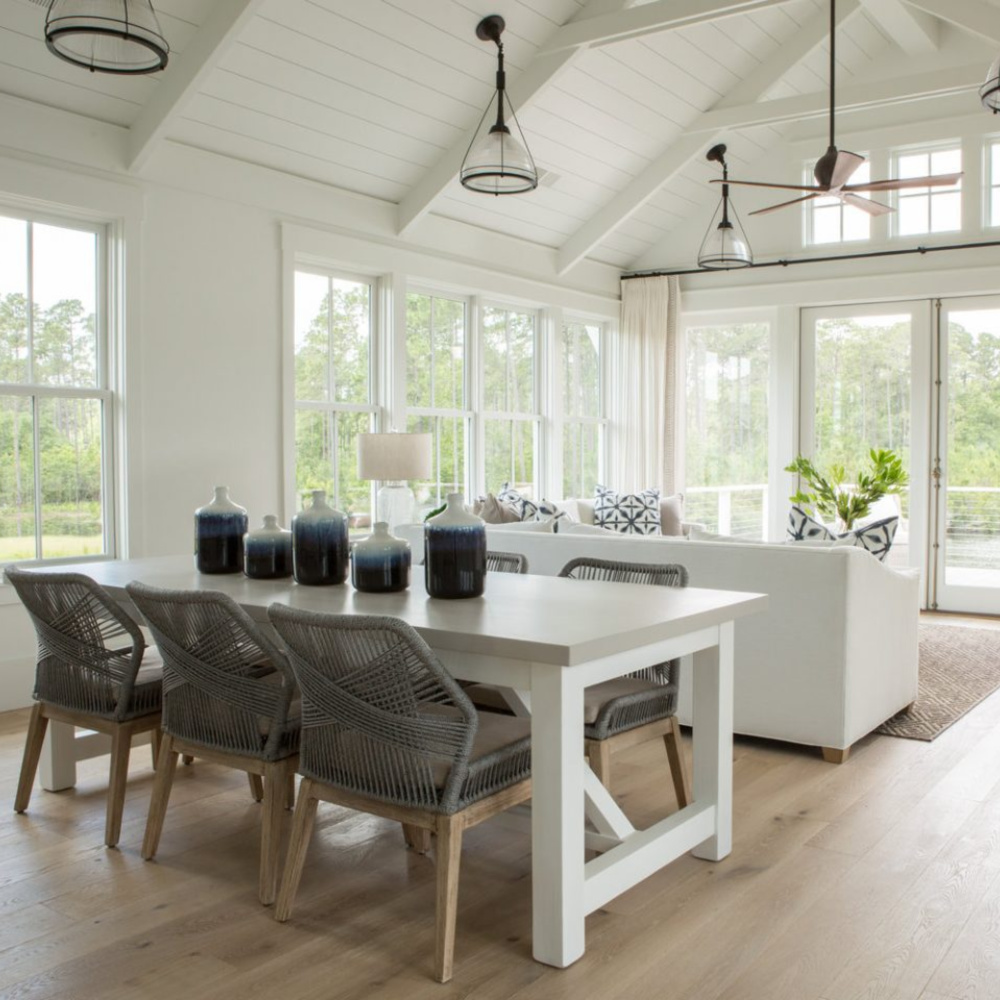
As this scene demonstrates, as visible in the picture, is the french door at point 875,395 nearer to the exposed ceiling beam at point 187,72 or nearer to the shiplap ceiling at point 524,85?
the shiplap ceiling at point 524,85

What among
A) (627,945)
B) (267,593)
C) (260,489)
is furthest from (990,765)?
(260,489)

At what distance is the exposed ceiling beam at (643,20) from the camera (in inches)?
197

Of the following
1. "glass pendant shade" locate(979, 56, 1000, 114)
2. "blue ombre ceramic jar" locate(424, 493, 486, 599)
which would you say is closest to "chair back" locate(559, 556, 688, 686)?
"blue ombre ceramic jar" locate(424, 493, 486, 599)

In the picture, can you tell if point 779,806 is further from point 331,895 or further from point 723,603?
point 331,895

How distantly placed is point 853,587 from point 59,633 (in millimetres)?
2746

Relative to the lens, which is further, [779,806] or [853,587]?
[853,587]

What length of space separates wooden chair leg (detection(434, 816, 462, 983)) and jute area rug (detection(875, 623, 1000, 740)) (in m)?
2.59

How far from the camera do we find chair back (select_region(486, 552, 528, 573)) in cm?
362

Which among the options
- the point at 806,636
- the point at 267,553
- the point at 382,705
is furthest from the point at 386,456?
the point at 382,705

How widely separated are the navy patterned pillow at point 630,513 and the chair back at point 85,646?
411 centimetres

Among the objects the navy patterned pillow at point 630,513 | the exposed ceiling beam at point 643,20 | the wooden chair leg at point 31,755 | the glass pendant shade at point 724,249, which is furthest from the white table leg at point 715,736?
the glass pendant shade at point 724,249

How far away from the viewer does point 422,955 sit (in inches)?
90.4

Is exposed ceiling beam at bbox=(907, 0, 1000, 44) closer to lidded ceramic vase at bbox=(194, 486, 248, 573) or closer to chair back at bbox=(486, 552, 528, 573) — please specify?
chair back at bbox=(486, 552, 528, 573)

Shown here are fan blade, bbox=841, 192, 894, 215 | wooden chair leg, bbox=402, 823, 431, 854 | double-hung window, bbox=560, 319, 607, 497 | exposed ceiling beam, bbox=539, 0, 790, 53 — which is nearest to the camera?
wooden chair leg, bbox=402, 823, 431, 854
